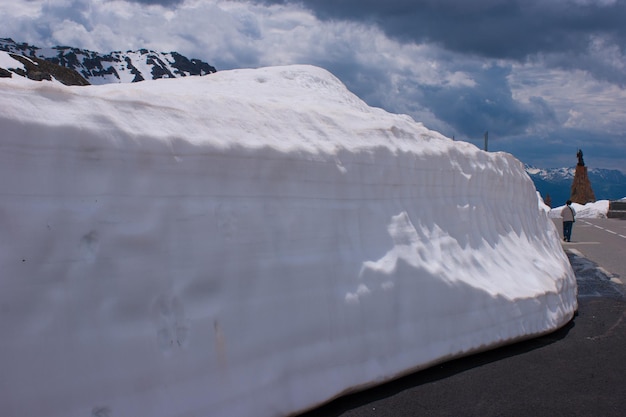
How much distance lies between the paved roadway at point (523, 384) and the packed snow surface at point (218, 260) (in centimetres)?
15

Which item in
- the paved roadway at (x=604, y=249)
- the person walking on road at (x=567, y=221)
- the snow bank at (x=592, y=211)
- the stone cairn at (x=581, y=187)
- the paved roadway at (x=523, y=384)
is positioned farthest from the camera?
the stone cairn at (x=581, y=187)

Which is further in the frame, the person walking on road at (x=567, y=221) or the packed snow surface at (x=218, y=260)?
the person walking on road at (x=567, y=221)

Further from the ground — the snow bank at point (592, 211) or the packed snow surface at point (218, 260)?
the packed snow surface at point (218, 260)

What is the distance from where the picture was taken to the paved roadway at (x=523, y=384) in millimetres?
4621

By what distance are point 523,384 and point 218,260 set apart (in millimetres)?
2781

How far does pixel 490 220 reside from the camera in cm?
752

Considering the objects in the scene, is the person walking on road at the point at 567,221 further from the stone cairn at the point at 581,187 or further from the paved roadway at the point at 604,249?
the stone cairn at the point at 581,187

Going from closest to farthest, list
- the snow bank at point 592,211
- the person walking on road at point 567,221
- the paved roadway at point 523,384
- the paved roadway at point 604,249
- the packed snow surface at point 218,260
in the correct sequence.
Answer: the packed snow surface at point 218,260
the paved roadway at point 523,384
the paved roadway at point 604,249
the person walking on road at point 567,221
the snow bank at point 592,211

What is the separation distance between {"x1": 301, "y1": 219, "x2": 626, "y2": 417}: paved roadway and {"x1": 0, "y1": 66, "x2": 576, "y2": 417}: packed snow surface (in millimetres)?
146

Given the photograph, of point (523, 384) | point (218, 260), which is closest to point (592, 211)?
point (523, 384)

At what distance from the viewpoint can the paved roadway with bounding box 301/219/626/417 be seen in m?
4.62

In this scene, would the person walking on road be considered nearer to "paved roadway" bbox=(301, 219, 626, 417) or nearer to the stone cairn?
"paved roadway" bbox=(301, 219, 626, 417)

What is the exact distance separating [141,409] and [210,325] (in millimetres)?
669

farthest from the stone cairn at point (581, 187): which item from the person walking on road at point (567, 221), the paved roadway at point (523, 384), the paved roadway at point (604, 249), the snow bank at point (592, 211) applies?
the paved roadway at point (523, 384)
